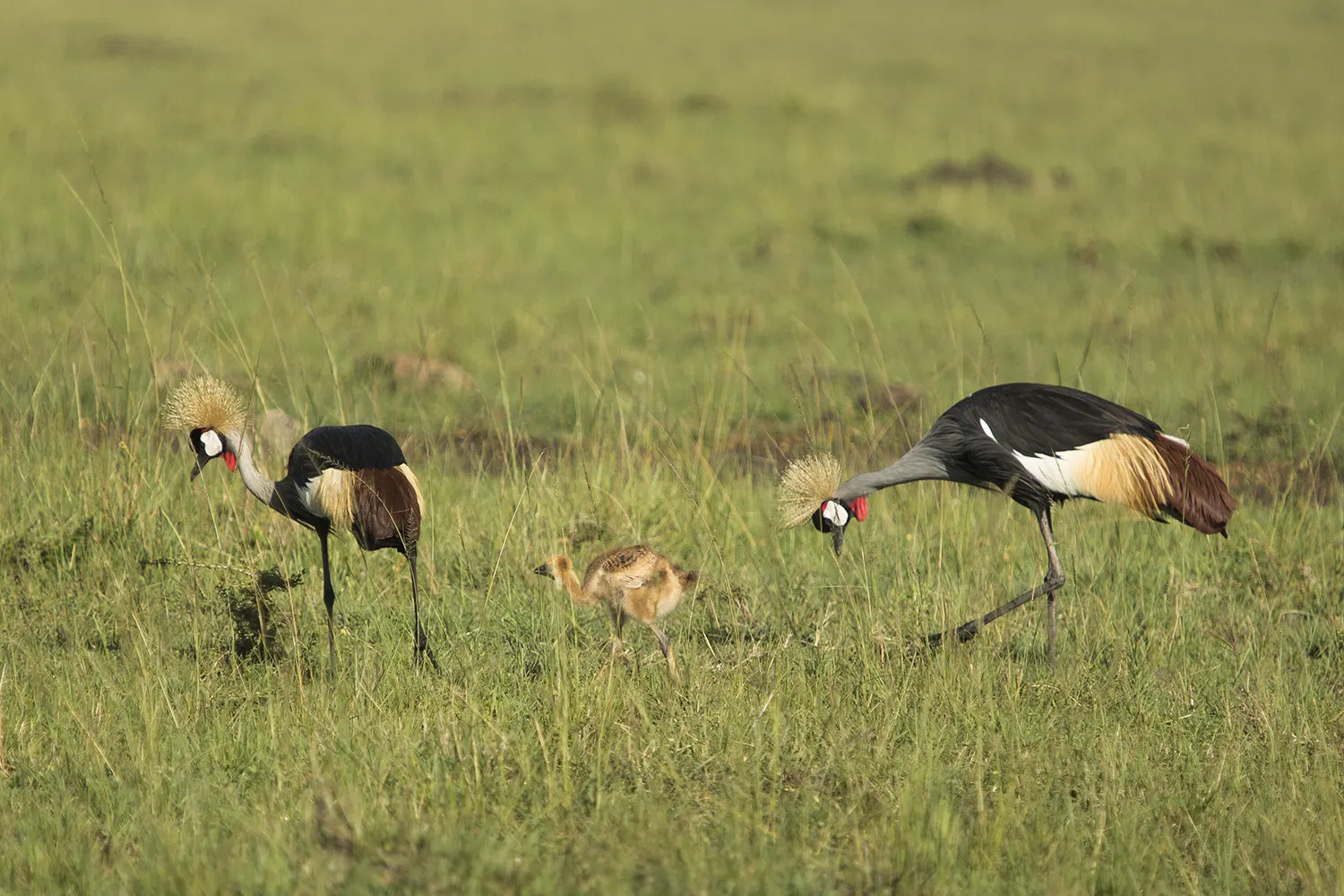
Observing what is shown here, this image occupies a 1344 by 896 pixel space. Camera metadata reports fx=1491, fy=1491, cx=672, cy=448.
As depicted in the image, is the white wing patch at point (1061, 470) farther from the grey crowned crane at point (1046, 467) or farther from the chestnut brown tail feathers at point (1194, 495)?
the chestnut brown tail feathers at point (1194, 495)

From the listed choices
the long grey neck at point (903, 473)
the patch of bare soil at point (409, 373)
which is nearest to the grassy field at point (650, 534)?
the patch of bare soil at point (409, 373)

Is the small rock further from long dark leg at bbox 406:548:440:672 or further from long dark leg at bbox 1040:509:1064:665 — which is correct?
long dark leg at bbox 1040:509:1064:665

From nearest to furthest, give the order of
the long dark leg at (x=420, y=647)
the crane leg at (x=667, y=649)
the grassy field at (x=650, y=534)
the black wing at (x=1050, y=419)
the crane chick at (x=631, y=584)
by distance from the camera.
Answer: the grassy field at (x=650, y=534), the crane leg at (x=667, y=649), the long dark leg at (x=420, y=647), the crane chick at (x=631, y=584), the black wing at (x=1050, y=419)

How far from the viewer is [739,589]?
4.98 m

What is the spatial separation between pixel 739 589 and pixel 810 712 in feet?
3.31

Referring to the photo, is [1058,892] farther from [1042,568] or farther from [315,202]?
[315,202]

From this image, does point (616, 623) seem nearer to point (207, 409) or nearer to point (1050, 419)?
point (207, 409)

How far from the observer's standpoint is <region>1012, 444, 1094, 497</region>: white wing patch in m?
5.00

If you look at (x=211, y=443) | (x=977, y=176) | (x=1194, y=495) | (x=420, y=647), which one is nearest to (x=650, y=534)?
(x=420, y=647)

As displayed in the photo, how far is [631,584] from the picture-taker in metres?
4.46

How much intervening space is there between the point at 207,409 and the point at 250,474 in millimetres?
245

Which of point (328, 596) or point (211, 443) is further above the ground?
point (211, 443)

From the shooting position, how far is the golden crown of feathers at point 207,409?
4.58 meters

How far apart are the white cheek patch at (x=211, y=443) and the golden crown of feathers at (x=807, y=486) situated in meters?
1.81
